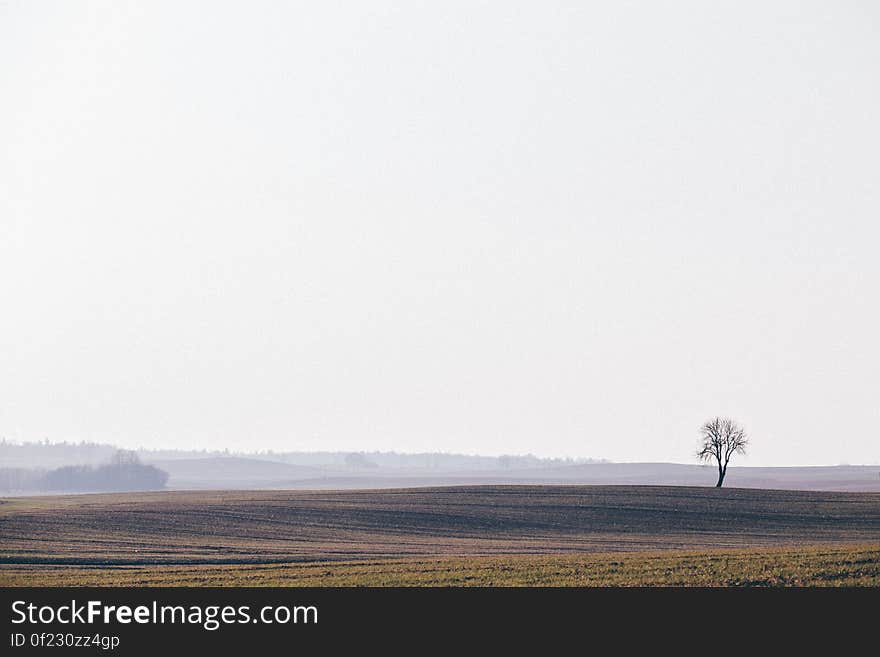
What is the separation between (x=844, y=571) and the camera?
26969 mm
